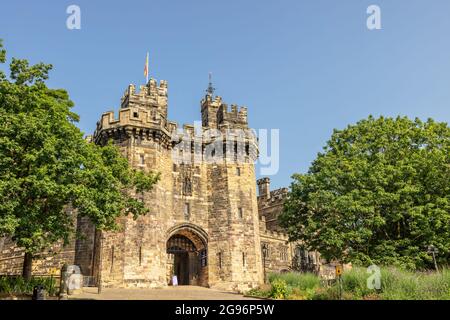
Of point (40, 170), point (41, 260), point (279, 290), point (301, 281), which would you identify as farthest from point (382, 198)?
point (41, 260)

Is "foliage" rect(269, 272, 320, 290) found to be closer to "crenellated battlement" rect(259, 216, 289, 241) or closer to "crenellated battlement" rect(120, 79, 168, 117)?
"crenellated battlement" rect(120, 79, 168, 117)

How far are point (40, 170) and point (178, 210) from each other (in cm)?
1569

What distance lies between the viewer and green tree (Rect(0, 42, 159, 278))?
17000mm

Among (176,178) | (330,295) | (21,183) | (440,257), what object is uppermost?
(176,178)

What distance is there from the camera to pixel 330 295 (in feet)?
55.1

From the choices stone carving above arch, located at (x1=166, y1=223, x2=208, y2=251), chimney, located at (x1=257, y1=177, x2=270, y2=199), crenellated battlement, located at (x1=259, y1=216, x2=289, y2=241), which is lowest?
stone carving above arch, located at (x1=166, y1=223, x2=208, y2=251)

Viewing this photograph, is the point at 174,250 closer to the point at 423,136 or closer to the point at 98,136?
the point at 98,136

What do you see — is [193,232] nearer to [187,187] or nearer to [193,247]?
[193,247]

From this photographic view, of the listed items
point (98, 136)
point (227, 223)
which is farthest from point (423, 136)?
point (98, 136)

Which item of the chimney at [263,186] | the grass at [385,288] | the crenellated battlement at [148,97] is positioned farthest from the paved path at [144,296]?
the chimney at [263,186]

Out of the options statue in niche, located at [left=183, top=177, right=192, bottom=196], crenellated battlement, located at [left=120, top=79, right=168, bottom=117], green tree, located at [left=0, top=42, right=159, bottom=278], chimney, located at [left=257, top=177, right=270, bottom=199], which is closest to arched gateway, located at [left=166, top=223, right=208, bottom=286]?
statue in niche, located at [left=183, top=177, right=192, bottom=196]

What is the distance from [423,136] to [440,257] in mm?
7788

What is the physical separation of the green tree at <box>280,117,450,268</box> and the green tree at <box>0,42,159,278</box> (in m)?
12.7

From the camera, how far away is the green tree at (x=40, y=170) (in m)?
17.0
